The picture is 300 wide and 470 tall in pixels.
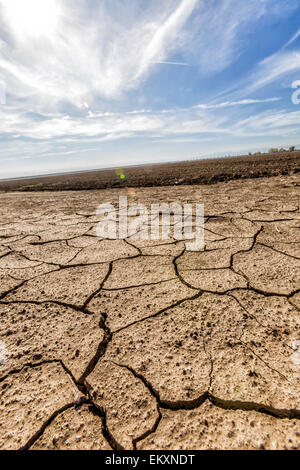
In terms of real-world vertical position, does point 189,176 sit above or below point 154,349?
above

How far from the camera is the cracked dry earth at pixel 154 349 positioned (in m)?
0.63

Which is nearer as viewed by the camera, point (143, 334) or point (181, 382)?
point (181, 382)

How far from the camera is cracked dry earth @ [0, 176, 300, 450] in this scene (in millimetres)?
632

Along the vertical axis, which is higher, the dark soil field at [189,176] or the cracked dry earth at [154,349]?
the dark soil field at [189,176]

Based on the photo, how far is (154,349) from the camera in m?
0.88

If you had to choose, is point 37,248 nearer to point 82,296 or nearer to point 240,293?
point 82,296

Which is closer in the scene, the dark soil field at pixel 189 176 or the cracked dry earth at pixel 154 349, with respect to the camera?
the cracked dry earth at pixel 154 349

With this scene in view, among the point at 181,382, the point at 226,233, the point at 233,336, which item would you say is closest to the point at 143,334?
the point at 181,382

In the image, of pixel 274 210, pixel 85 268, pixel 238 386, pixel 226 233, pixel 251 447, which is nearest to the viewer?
pixel 251 447

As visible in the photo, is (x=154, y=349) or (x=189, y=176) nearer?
(x=154, y=349)

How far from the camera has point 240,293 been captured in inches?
46.4

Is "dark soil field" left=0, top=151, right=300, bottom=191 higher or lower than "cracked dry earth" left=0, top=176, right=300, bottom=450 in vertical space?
higher

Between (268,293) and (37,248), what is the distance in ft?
6.69

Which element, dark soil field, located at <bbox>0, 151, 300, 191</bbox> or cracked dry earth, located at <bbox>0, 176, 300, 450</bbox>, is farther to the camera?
dark soil field, located at <bbox>0, 151, 300, 191</bbox>
